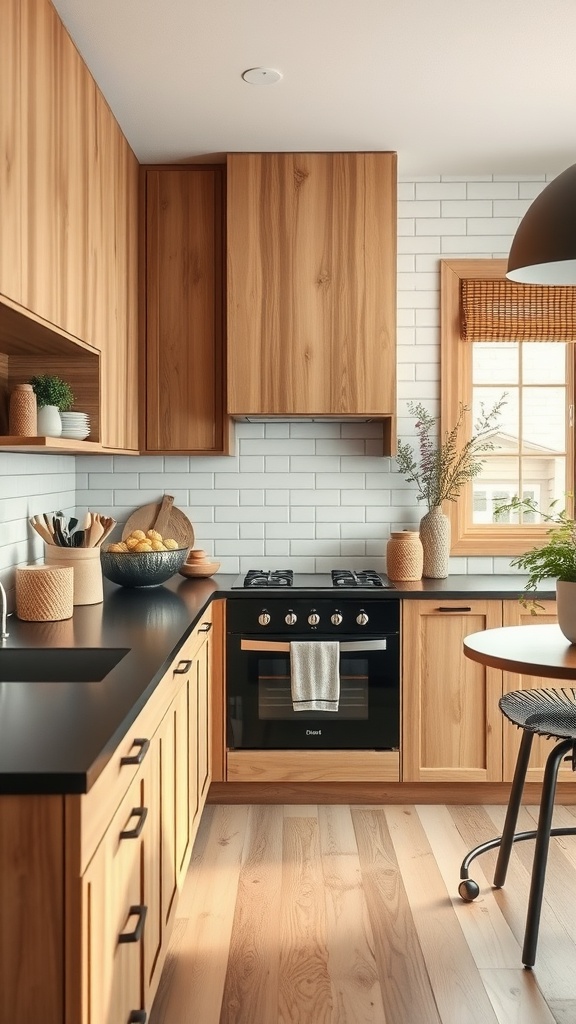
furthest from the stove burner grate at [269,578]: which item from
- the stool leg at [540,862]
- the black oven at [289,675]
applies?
the stool leg at [540,862]

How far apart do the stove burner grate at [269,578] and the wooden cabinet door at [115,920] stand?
184cm

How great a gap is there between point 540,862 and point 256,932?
2.94 feet

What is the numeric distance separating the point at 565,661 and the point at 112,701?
1304 millimetres

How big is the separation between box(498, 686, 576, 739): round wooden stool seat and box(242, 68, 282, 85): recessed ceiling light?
2323 mm

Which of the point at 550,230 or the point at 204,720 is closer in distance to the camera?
the point at 550,230

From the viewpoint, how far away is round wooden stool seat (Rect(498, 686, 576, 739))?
106 inches

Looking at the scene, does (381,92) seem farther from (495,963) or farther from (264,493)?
(495,963)

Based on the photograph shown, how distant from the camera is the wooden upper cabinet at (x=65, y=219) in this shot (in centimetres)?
216

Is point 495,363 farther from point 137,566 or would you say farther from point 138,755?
point 138,755

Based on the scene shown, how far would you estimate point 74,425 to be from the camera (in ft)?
9.87

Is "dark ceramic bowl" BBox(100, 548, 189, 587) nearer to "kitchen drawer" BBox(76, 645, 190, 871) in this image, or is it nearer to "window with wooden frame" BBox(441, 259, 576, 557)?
"kitchen drawer" BBox(76, 645, 190, 871)

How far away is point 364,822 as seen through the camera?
3.64 metres

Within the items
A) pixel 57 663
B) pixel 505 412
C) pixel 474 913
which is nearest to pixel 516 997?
pixel 474 913

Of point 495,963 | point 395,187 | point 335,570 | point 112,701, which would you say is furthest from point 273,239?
point 495,963
